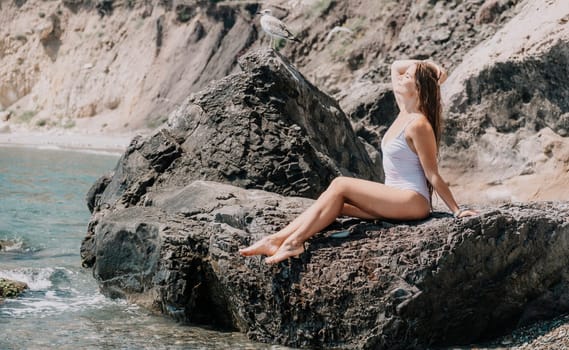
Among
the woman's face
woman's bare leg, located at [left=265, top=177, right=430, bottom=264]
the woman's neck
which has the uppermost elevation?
the woman's face

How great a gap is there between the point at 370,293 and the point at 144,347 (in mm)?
1782

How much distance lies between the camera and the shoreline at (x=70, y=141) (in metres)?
35.3

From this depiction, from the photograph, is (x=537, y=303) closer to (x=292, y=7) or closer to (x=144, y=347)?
(x=144, y=347)

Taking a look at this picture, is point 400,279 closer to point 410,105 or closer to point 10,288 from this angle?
point 410,105

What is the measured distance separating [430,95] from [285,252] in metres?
1.66

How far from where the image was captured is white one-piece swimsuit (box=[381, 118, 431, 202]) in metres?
6.51

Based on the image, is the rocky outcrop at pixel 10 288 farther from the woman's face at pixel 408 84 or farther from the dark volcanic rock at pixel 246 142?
the woman's face at pixel 408 84

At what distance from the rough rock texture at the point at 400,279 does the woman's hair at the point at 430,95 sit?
595 millimetres

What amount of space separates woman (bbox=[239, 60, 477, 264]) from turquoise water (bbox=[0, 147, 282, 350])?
868 millimetres

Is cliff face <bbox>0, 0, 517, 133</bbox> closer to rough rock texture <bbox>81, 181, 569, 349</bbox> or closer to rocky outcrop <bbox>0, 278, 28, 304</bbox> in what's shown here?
rocky outcrop <bbox>0, 278, 28, 304</bbox>

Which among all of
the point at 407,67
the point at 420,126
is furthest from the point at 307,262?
the point at 407,67

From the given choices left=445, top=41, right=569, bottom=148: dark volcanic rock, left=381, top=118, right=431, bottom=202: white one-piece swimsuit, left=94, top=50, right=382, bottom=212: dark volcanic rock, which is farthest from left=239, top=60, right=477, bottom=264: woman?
left=445, top=41, right=569, bottom=148: dark volcanic rock

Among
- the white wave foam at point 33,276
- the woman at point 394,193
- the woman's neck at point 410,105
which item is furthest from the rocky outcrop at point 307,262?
the woman's neck at point 410,105

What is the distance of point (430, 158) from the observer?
6.45m
